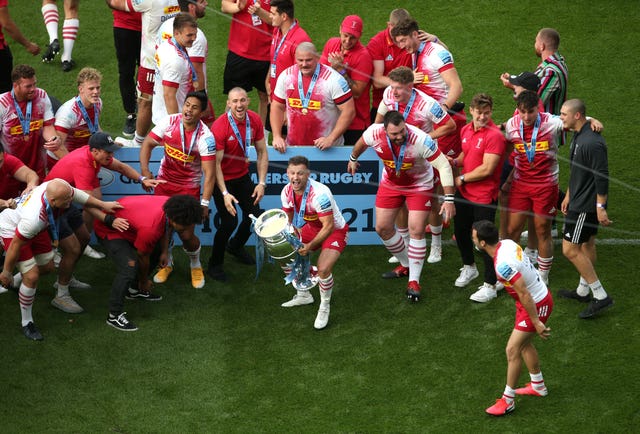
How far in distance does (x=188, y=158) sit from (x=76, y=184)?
36.8 inches

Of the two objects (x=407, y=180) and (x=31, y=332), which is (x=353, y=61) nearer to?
(x=407, y=180)

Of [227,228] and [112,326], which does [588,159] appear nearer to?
[227,228]

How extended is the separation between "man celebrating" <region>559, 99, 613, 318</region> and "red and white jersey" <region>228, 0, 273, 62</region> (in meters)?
3.59

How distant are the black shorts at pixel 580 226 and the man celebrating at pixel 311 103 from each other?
216 centimetres

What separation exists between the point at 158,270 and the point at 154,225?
3.49 feet

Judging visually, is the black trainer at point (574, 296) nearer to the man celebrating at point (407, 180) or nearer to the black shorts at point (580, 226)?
the black shorts at point (580, 226)

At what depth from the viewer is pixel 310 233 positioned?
827 cm

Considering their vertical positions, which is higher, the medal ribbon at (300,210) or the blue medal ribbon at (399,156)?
the blue medal ribbon at (399,156)

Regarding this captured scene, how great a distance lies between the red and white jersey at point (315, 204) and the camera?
26.3ft

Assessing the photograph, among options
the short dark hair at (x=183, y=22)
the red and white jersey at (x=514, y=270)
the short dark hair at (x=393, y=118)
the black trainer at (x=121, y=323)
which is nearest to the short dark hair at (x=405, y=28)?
the short dark hair at (x=393, y=118)

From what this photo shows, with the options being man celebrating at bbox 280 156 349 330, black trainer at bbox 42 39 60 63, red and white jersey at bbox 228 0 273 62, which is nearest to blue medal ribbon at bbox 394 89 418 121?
man celebrating at bbox 280 156 349 330

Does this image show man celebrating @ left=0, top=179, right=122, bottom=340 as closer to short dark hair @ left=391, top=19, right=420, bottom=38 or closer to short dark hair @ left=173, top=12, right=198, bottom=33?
short dark hair @ left=173, top=12, right=198, bottom=33

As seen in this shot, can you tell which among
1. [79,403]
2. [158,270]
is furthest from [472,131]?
[79,403]

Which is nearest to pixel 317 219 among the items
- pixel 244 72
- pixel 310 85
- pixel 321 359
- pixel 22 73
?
pixel 321 359
